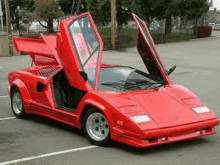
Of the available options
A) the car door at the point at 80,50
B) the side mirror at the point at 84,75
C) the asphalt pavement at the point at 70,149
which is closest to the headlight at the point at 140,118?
the asphalt pavement at the point at 70,149

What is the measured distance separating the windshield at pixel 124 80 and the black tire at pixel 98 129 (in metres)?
0.50

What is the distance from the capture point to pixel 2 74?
1698 centimetres

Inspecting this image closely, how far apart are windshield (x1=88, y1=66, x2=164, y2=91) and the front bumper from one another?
99cm

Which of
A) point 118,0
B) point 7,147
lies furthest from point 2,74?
point 118,0

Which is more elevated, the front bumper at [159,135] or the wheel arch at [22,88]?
the wheel arch at [22,88]

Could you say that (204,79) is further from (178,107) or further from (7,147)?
(7,147)

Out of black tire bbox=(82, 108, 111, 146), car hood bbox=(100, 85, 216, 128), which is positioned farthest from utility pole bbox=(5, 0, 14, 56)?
car hood bbox=(100, 85, 216, 128)

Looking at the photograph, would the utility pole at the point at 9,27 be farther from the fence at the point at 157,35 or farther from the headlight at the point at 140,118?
the headlight at the point at 140,118

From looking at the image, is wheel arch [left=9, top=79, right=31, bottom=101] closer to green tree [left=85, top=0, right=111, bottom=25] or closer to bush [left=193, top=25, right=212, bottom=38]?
green tree [left=85, top=0, right=111, bottom=25]

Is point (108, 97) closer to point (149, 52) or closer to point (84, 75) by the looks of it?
point (84, 75)

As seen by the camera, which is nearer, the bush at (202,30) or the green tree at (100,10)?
the green tree at (100,10)

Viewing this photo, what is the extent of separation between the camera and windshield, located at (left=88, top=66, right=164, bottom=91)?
21.9 ft

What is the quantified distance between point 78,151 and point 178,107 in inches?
64.5

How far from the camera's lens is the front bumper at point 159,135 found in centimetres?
563
